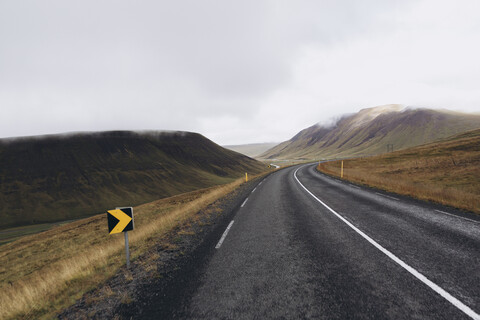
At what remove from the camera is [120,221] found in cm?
457

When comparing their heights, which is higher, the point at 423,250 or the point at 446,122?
the point at 446,122

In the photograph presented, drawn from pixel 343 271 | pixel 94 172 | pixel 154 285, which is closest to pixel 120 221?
pixel 154 285

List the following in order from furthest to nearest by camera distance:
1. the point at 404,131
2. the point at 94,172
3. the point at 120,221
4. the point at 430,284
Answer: the point at 404,131, the point at 94,172, the point at 120,221, the point at 430,284

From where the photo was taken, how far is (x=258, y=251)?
4.84 metres

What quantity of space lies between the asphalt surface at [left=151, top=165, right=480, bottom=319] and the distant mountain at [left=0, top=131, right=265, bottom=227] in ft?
259

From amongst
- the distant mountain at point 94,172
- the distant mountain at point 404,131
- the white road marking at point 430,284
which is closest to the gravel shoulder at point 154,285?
the white road marking at point 430,284

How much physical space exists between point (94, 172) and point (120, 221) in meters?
106

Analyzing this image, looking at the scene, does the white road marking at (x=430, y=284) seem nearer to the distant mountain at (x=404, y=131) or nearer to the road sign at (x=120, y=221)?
the road sign at (x=120, y=221)

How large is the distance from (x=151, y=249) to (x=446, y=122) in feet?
727

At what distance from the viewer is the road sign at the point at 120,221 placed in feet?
14.6

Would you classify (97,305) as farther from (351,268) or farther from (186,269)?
(351,268)

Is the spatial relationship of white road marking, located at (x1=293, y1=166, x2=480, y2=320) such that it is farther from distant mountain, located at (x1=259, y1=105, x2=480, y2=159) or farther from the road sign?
distant mountain, located at (x1=259, y1=105, x2=480, y2=159)

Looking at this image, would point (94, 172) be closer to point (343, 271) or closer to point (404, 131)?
point (343, 271)

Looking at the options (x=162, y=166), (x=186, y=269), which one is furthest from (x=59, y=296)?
(x=162, y=166)
